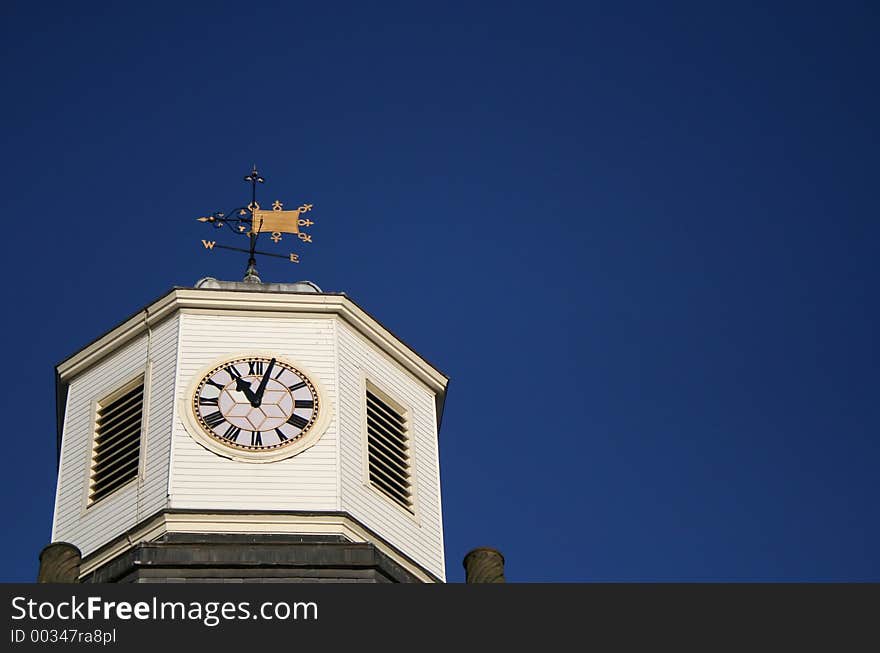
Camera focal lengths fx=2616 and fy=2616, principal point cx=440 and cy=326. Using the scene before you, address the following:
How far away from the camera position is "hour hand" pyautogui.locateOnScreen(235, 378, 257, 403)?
148 ft

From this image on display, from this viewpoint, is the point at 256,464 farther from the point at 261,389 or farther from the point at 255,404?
the point at 261,389

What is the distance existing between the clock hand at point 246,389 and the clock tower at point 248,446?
2 centimetres

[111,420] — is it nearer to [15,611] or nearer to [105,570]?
[105,570]

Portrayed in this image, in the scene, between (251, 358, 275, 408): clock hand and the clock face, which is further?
(251, 358, 275, 408): clock hand

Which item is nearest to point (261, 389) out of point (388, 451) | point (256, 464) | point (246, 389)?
point (246, 389)

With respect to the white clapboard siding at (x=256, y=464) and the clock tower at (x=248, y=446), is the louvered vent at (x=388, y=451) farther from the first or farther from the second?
the white clapboard siding at (x=256, y=464)

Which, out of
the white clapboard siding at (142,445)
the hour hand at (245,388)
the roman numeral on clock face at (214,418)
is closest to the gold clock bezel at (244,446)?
the roman numeral on clock face at (214,418)

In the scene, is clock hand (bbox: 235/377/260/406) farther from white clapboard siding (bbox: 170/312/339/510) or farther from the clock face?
white clapboard siding (bbox: 170/312/339/510)

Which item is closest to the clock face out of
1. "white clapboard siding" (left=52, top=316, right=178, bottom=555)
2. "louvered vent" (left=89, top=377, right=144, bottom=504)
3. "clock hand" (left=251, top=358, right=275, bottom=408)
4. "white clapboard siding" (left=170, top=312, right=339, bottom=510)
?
"clock hand" (left=251, top=358, right=275, bottom=408)

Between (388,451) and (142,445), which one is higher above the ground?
(388,451)

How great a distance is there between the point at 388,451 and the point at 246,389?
283 cm

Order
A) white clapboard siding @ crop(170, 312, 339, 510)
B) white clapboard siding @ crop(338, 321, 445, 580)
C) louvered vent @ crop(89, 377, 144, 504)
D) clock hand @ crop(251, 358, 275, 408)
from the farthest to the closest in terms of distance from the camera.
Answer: clock hand @ crop(251, 358, 275, 408), louvered vent @ crop(89, 377, 144, 504), white clapboard siding @ crop(338, 321, 445, 580), white clapboard siding @ crop(170, 312, 339, 510)

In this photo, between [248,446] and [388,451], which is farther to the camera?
[388,451]

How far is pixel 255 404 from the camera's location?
44969mm
